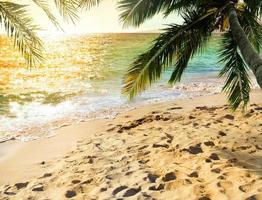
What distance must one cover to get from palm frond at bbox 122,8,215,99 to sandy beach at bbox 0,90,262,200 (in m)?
1.34

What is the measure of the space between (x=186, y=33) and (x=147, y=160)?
8.49 ft

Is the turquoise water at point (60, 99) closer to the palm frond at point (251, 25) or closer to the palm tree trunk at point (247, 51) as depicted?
the palm frond at point (251, 25)

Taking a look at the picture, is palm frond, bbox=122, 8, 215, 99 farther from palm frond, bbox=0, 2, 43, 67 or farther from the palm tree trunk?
palm frond, bbox=0, 2, 43, 67

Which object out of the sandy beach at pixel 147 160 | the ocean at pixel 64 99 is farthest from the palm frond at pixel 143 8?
the sandy beach at pixel 147 160

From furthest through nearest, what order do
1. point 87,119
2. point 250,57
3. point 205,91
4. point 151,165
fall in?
point 205,91, point 87,119, point 151,165, point 250,57

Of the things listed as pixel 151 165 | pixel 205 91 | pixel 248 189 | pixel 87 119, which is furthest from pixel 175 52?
pixel 205 91

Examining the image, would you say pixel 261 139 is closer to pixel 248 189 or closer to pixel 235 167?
pixel 235 167

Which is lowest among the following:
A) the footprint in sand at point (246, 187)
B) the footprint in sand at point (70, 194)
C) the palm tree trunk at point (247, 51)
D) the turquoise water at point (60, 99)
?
the turquoise water at point (60, 99)

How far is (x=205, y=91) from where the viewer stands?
55.0 feet

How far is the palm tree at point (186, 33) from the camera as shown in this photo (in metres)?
7.26

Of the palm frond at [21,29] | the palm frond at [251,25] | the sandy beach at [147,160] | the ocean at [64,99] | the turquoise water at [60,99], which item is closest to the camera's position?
the sandy beach at [147,160]

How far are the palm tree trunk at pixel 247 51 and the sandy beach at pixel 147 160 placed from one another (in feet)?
4.99

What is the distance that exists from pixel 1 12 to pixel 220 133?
4938 millimetres

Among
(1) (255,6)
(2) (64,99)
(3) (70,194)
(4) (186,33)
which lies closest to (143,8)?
(4) (186,33)
